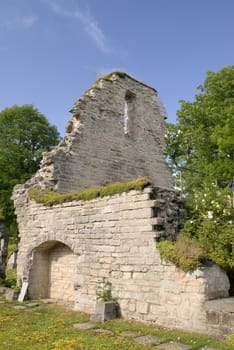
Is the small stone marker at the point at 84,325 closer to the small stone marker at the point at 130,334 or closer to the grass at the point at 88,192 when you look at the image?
the small stone marker at the point at 130,334

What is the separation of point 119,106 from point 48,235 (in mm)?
6814

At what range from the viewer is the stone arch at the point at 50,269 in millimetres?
10258

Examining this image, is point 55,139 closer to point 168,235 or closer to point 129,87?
point 129,87

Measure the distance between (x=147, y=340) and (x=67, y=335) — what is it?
1.48 m

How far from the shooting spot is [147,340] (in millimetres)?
5801

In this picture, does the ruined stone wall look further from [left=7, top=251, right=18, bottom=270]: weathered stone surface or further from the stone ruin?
[left=7, top=251, right=18, bottom=270]: weathered stone surface

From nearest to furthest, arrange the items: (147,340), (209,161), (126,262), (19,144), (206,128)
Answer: (147,340), (126,262), (209,161), (206,128), (19,144)

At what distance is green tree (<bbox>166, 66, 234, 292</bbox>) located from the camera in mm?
7340

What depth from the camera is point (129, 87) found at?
15.3 metres

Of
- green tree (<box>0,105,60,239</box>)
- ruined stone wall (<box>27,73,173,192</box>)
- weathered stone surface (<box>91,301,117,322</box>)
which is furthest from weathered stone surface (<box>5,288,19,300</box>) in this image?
green tree (<box>0,105,60,239</box>)

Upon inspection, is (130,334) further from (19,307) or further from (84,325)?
(19,307)

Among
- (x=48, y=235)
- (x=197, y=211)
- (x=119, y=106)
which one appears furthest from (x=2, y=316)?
(x=119, y=106)

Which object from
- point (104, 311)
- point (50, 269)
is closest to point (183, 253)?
point (104, 311)

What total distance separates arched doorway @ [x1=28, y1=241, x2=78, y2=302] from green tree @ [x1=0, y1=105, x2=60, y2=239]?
430 inches
